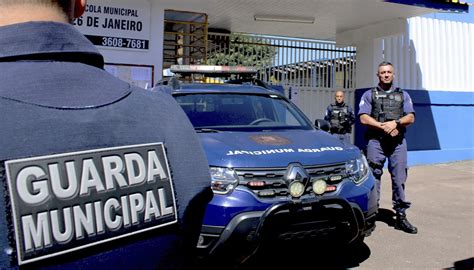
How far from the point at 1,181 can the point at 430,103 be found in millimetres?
10607

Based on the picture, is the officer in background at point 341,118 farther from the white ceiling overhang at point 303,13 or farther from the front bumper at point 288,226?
the front bumper at point 288,226

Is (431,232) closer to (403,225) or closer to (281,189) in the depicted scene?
(403,225)

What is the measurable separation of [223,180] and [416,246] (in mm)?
2497

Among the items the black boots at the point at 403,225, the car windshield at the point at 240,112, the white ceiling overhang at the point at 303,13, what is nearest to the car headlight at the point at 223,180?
the car windshield at the point at 240,112

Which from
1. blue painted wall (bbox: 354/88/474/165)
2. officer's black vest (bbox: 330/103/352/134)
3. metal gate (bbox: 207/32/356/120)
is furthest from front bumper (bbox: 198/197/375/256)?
metal gate (bbox: 207/32/356/120)

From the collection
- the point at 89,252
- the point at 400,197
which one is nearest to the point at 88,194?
the point at 89,252

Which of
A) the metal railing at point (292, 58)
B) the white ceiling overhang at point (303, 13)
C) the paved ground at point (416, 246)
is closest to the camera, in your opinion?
the paved ground at point (416, 246)

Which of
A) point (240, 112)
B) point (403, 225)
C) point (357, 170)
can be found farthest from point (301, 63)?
point (357, 170)

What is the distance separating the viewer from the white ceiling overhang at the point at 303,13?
7.84m

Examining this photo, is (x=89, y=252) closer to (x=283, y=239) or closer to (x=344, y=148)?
(x=283, y=239)

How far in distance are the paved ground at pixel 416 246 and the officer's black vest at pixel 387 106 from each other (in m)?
1.31

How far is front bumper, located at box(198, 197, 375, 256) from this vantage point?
304cm

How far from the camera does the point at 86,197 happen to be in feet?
2.94

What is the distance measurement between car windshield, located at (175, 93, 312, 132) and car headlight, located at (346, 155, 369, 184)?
0.78 m
